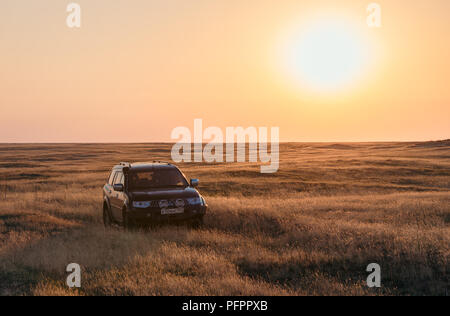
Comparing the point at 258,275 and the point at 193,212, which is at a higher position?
the point at 193,212

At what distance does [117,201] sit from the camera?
12.9 metres

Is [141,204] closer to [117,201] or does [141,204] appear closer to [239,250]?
[117,201]

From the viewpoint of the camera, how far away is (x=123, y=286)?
7.28 meters

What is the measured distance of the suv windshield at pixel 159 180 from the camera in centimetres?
1286

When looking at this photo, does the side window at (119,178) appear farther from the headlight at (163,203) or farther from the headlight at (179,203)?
the headlight at (179,203)

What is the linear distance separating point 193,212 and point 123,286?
4.89m

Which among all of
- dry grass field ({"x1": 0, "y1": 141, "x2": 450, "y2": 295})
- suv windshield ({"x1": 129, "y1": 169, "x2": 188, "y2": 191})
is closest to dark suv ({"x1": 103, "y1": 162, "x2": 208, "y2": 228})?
suv windshield ({"x1": 129, "y1": 169, "x2": 188, "y2": 191})

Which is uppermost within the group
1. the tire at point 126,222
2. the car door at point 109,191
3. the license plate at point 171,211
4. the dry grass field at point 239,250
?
the car door at point 109,191

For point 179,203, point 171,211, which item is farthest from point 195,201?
point 171,211

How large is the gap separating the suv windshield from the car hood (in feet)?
1.38

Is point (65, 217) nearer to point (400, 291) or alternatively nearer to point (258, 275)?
point (258, 275)

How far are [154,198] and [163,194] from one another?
29 centimetres

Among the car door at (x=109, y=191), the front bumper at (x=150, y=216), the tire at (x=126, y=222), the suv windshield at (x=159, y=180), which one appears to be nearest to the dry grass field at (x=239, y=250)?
the tire at (x=126, y=222)

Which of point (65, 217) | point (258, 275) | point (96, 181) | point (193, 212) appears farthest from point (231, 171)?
point (258, 275)
